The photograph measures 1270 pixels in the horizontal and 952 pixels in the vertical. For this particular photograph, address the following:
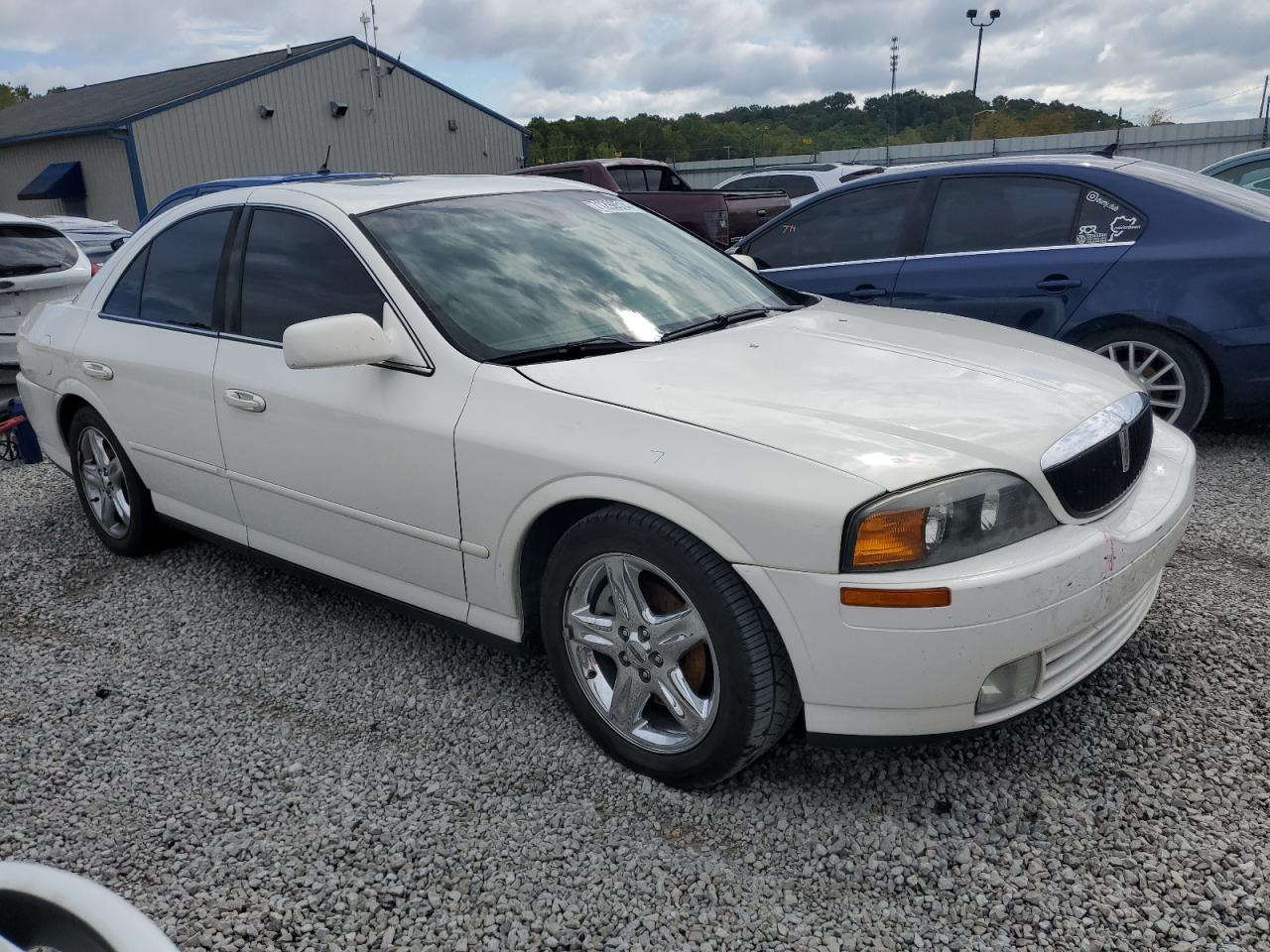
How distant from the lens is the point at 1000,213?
5.49 metres

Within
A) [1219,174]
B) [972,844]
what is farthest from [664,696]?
[1219,174]

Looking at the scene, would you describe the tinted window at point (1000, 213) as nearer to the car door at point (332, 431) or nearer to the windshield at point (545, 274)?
the windshield at point (545, 274)

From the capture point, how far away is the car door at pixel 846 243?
577cm

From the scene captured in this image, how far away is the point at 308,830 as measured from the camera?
257 cm

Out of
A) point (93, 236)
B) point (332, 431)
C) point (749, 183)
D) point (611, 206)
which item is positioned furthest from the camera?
point (749, 183)

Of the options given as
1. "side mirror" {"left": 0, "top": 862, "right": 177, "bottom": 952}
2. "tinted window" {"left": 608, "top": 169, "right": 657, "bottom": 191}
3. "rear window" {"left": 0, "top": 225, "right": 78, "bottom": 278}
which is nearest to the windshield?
"side mirror" {"left": 0, "top": 862, "right": 177, "bottom": 952}

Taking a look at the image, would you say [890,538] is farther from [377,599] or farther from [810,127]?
[810,127]

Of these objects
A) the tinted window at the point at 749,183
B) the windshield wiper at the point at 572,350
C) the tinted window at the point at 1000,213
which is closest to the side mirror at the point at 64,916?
the windshield wiper at the point at 572,350

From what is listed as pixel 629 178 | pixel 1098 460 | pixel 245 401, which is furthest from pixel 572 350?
pixel 629 178

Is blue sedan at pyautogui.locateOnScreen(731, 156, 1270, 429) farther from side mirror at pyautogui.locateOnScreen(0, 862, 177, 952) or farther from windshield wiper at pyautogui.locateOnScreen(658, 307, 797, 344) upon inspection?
side mirror at pyautogui.locateOnScreen(0, 862, 177, 952)

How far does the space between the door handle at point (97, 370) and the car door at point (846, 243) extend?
3311mm

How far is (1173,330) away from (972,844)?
11.6 feet

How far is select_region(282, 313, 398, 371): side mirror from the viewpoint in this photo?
2.74m

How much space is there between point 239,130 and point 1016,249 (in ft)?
73.1
